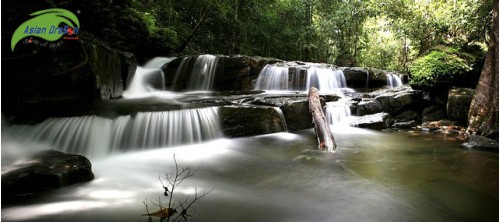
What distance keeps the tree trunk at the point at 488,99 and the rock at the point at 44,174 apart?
25.1 ft

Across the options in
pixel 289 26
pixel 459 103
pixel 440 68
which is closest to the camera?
pixel 459 103

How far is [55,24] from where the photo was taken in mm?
6188

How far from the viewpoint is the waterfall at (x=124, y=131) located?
5461 mm

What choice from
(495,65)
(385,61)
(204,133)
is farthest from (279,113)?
(385,61)

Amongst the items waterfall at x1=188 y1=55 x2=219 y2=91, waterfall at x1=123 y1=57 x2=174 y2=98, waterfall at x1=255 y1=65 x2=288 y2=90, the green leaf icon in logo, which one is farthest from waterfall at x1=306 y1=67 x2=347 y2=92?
the green leaf icon in logo

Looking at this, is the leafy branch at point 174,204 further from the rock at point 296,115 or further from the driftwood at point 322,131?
the rock at point 296,115

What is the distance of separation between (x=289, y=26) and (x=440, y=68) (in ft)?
46.6

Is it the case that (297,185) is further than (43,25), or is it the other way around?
(43,25)

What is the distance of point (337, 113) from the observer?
9.25m

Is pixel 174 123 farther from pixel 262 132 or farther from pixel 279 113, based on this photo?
pixel 279 113

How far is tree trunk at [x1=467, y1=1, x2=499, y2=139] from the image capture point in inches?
246

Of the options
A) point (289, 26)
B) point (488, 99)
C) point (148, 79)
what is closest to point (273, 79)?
point (148, 79)

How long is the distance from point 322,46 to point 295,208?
22954 mm

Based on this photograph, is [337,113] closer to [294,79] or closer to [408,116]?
[408,116]
